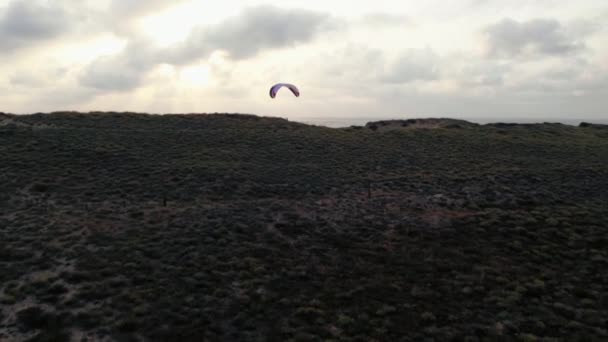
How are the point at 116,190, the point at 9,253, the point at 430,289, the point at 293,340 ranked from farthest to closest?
the point at 116,190
the point at 9,253
the point at 430,289
the point at 293,340

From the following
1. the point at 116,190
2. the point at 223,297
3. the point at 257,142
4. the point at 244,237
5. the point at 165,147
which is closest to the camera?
the point at 223,297

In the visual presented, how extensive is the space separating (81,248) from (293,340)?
11.3 metres

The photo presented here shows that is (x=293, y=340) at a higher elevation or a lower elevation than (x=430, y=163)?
lower

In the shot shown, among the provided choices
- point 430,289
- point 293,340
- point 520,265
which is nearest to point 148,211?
point 293,340

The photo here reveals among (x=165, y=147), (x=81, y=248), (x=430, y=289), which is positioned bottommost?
(x=430, y=289)

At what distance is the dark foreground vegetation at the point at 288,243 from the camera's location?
12664mm

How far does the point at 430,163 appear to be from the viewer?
1533 inches

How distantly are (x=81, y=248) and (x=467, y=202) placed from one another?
2276cm

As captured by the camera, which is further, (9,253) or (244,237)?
(244,237)

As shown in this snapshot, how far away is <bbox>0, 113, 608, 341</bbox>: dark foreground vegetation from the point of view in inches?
499

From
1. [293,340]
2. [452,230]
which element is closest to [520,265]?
[452,230]

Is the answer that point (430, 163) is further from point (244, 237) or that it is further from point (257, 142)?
point (244, 237)

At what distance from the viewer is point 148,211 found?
75.6ft

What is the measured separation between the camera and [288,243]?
1959cm
